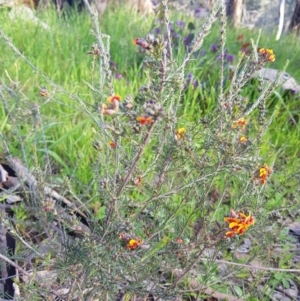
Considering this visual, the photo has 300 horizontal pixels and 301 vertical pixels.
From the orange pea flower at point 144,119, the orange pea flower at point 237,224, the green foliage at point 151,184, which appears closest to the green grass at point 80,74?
the green foliage at point 151,184

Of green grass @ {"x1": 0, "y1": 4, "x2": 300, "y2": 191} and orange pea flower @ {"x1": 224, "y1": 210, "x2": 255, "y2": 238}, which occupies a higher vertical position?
orange pea flower @ {"x1": 224, "y1": 210, "x2": 255, "y2": 238}

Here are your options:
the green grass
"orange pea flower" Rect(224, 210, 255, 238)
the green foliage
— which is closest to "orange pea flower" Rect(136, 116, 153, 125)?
the green foliage

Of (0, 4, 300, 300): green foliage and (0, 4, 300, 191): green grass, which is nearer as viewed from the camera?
(0, 4, 300, 300): green foliage

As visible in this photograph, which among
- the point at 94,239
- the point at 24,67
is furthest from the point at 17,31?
the point at 94,239

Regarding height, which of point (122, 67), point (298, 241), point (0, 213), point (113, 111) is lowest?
point (298, 241)

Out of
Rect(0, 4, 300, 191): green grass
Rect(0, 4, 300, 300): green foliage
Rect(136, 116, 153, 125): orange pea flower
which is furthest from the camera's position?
Rect(0, 4, 300, 191): green grass

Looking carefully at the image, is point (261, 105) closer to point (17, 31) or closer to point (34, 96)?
point (34, 96)

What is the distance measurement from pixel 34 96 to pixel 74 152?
0.67 m

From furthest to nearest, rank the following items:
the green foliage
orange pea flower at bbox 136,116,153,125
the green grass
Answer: the green grass < the green foliage < orange pea flower at bbox 136,116,153,125

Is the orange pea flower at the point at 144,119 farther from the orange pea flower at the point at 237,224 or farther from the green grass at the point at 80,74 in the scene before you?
the green grass at the point at 80,74

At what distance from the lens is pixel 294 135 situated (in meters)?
2.81

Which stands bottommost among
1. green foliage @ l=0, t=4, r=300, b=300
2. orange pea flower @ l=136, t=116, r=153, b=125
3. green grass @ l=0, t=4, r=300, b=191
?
green grass @ l=0, t=4, r=300, b=191

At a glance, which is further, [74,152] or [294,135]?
[294,135]

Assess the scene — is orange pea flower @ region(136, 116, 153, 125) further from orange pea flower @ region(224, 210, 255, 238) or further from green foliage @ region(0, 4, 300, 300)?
orange pea flower @ region(224, 210, 255, 238)
